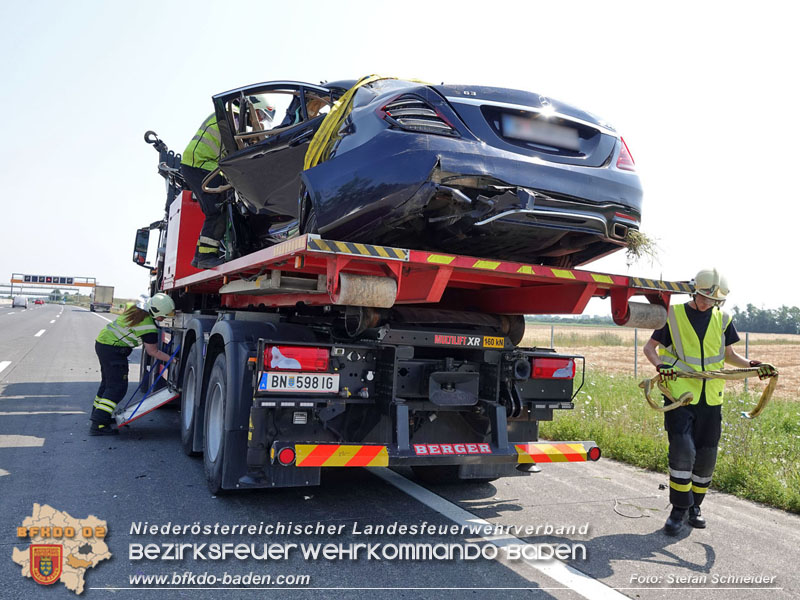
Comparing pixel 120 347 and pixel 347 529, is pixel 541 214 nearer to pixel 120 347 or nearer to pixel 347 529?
pixel 347 529

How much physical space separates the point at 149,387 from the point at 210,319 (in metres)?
2.83

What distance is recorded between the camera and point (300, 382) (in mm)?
3914

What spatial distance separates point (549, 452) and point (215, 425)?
2.52 metres

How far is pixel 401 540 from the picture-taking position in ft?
12.5

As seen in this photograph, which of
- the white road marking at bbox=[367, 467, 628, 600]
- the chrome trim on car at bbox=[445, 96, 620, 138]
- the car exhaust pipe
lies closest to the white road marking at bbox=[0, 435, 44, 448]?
the white road marking at bbox=[367, 467, 628, 600]

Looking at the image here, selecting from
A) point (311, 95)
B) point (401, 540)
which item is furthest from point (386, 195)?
point (401, 540)

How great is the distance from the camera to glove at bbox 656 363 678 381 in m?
4.43

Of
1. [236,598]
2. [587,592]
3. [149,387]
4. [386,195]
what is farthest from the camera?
[149,387]

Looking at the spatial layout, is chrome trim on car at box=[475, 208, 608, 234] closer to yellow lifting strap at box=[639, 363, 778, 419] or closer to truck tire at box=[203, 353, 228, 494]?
yellow lifting strap at box=[639, 363, 778, 419]

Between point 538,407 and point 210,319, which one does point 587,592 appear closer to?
point 538,407

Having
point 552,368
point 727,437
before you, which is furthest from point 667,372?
point 727,437

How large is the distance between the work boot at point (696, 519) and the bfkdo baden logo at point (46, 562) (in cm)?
393

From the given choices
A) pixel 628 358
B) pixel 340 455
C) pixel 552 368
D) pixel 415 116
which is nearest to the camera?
pixel 415 116

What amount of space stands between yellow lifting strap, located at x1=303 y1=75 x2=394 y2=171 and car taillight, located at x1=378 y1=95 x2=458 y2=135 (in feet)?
1.28
